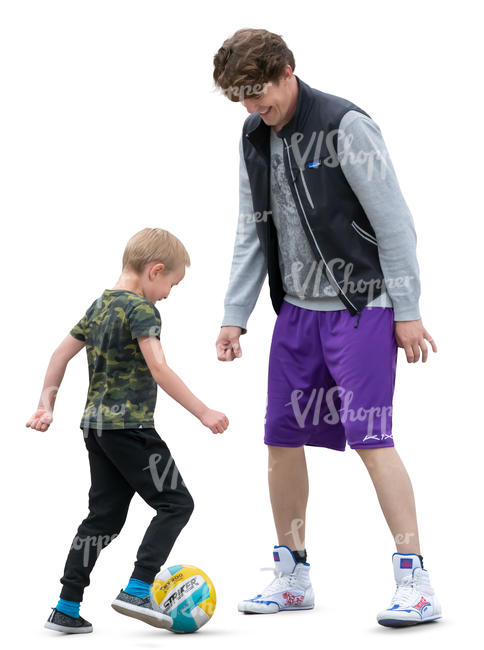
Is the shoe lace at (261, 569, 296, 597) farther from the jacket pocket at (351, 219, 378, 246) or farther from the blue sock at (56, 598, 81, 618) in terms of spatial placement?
the jacket pocket at (351, 219, 378, 246)

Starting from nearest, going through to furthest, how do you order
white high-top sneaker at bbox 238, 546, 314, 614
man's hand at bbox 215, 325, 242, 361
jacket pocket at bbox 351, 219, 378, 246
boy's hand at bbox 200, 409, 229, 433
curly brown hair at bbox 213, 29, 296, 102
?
boy's hand at bbox 200, 409, 229, 433, curly brown hair at bbox 213, 29, 296, 102, jacket pocket at bbox 351, 219, 378, 246, white high-top sneaker at bbox 238, 546, 314, 614, man's hand at bbox 215, 325, 242, 361

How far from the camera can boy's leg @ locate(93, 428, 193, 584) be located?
510cm

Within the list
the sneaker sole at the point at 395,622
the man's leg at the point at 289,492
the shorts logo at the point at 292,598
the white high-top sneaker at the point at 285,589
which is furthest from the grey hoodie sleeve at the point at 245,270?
the sneaker sole at the point at 395,622

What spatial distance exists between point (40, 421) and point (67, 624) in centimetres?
87

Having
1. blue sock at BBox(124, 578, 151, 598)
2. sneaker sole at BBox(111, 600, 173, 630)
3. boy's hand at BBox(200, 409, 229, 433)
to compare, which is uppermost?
boy's hand at BBox(200, 409, 229, 433)

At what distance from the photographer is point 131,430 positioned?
5.11 metres

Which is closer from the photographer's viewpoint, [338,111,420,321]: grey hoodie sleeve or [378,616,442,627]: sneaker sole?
[378,616,442,627]: sneaker sole

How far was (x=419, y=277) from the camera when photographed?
5328mm

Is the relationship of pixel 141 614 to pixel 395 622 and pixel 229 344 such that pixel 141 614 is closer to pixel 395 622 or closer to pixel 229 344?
pixel 395 622

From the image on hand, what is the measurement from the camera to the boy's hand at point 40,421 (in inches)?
209

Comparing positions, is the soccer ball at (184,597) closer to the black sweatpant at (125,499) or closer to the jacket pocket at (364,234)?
the black sweatpant at (125,499)

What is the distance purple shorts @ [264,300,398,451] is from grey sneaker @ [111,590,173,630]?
997 mm

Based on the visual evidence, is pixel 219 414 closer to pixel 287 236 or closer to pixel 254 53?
pixel 287 236

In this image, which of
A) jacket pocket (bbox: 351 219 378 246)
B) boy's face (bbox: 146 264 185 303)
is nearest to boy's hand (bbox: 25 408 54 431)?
boy's face (bbox: 146 264 185 303)
